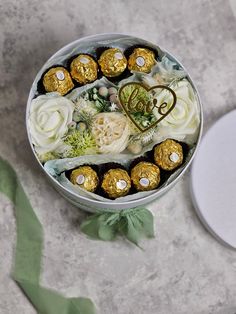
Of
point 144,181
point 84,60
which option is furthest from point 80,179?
point 84,60

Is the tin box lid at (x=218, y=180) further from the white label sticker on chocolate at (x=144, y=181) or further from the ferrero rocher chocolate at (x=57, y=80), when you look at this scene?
the ferrero rocher chocolate at (x=57, y=80)

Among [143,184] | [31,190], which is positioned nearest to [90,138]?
[143,184]

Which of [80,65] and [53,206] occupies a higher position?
[80,65]

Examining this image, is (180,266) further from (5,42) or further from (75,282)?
(5,42)

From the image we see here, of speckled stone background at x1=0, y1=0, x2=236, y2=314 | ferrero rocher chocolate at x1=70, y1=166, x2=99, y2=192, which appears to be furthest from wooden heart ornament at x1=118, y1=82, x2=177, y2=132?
speckled stone background at x1=0, y1=0, x2=236, y2=314

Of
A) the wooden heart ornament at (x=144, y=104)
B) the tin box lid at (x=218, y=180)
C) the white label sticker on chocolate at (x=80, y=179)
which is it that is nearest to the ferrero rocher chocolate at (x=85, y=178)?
the white label sticker on chocolate at (x=80, y=179)

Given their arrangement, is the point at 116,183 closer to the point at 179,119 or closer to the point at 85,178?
the point at 85,178
